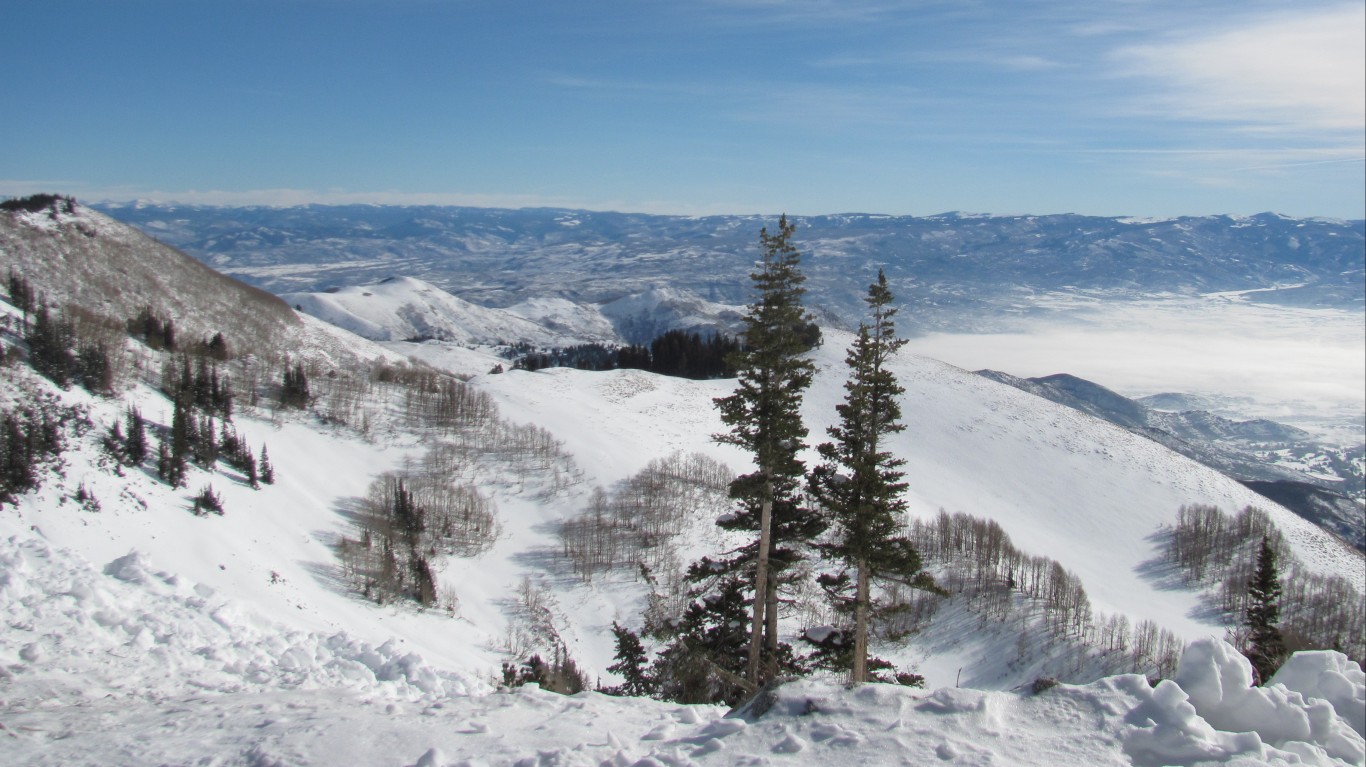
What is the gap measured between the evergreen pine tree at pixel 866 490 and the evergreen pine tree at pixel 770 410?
1.04 m

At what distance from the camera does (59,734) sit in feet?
40.0

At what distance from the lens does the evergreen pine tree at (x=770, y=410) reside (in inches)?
766

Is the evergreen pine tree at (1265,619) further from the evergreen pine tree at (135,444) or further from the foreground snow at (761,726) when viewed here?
the evergreen pine tree at (135,444)

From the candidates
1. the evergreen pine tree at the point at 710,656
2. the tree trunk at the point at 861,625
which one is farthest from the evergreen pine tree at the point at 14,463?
the tree trunk at the point at 861,625

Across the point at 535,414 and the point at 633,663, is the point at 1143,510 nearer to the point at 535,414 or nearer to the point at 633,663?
the point at 535,414

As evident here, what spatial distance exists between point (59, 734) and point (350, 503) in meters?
36.1

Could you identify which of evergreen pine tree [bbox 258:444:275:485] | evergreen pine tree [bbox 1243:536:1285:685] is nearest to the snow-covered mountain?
evergreen pine tree [bbox 258:444:275:485]

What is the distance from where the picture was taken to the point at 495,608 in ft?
129

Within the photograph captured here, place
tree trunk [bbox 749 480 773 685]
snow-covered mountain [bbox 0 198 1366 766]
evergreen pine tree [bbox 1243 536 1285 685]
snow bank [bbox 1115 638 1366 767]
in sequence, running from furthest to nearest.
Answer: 1. evergreen pine tree [bbox 1243 536 1285 685]
2. tree trunk [bbox 749 480 773 685]
3. snow-covered mountain [bbox 0 198 1366 766]
4. snow bank [bbox 1115 638 1366 767]

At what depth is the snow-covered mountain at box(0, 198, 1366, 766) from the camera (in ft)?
32.8

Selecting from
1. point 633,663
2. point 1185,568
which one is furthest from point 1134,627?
point 633,663

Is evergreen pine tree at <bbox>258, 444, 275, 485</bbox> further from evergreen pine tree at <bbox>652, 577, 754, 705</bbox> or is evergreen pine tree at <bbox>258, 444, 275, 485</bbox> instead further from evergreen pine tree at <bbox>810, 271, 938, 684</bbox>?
evergreen pine tree at <bbox>810, 271, 938, 684</bbox>

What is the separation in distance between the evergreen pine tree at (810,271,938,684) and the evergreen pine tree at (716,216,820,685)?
3.40 feet

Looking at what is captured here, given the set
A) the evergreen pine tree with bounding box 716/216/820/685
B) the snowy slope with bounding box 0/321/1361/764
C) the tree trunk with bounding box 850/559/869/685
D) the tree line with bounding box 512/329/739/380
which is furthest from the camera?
the tree line with bounding box 512/329/739/380
